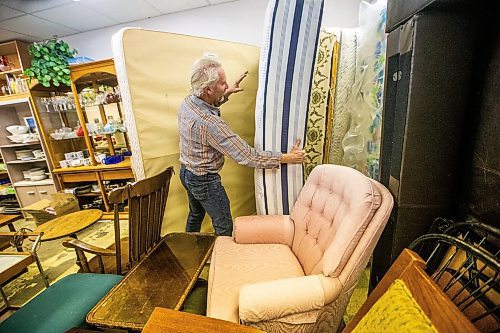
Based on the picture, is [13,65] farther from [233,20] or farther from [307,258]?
[307,258]

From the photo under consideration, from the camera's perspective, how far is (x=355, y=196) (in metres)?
1.03

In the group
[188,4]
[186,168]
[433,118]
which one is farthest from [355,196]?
[188,4]

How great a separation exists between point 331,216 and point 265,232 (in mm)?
463

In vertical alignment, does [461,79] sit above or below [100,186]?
above

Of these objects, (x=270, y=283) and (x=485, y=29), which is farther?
(x=270, y=283)

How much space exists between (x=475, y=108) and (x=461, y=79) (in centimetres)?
13

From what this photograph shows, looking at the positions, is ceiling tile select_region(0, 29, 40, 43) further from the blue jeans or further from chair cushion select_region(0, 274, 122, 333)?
chair cushion select_region(0, 274, 122, 333)

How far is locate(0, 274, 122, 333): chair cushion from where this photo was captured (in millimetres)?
1022

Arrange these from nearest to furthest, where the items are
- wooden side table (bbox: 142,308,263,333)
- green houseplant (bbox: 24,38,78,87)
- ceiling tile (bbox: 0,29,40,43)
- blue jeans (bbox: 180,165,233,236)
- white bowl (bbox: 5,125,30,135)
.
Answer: wooden side table (bbox: 142,308,263,333) → blue jeans (bbox: 180,165,233,236) → green houseplant (bbox: 24,38,78,87) → ceiling tile (bbox: 0,29,40,43) → white bowl (bbox: 5,125,30,135)

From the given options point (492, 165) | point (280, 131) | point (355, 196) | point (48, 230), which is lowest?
point (48, 230)

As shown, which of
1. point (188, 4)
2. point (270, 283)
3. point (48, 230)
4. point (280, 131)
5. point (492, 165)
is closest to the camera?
point (492, 165)

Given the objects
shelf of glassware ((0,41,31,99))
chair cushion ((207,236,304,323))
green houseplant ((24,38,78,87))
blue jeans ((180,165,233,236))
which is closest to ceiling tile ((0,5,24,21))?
green houseplant ((24,38,78,87))

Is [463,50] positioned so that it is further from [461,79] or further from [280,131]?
[280,131]

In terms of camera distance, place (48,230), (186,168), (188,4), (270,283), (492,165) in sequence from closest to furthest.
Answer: (492,165)
(270,283)
(186,168)
(48,230)
(188,4)
